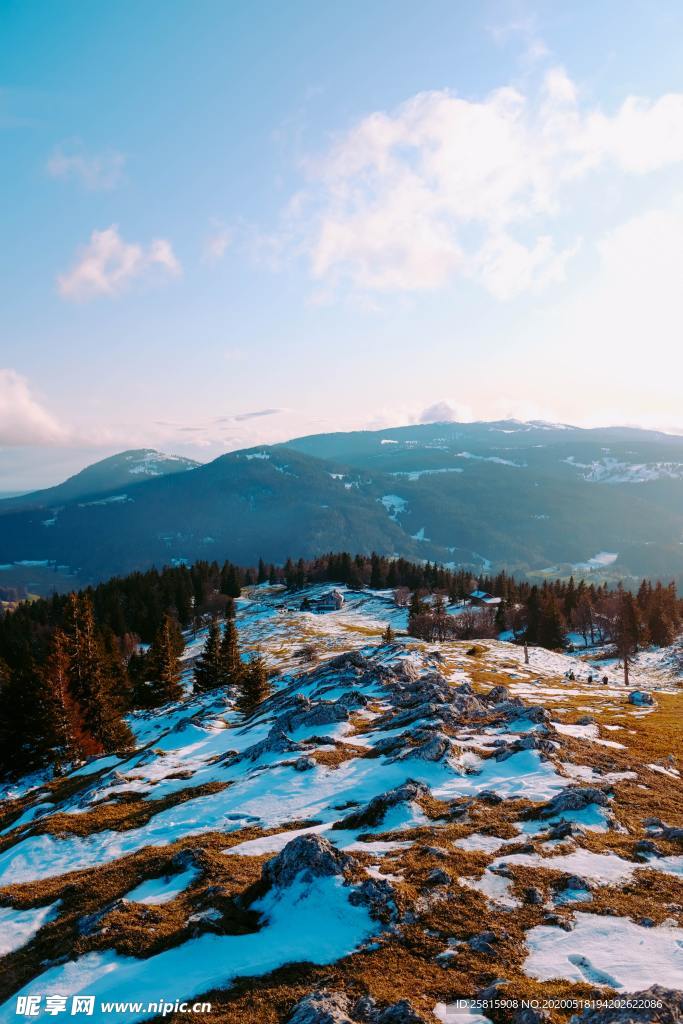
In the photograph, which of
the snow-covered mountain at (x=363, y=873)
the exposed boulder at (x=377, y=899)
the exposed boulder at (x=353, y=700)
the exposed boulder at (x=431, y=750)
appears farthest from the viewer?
the exposed boulder at (x=353, y=700)

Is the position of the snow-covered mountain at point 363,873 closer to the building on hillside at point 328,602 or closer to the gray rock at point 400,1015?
the gray rock at point 400,1015

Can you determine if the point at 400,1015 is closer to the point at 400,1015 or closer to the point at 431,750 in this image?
the point at 400,1015

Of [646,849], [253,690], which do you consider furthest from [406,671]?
[646,849]

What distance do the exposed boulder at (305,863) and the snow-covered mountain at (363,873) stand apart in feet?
0.19

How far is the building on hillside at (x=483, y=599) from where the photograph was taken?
446 feet

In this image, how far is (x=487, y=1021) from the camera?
9039mm

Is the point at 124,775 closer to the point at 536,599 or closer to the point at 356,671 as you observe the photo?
the point at 356,671

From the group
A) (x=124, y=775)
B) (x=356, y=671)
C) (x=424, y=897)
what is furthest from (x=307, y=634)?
(x=424, y=897)

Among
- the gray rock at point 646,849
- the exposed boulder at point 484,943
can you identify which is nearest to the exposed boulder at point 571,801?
the gray rock at point 646,849

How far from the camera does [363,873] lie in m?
13.6

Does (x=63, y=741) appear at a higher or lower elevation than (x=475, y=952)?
lower

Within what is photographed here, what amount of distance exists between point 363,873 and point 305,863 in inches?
61.7

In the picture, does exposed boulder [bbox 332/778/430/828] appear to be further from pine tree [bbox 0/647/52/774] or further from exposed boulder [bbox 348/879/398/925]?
pine tree [bbox 0/647/52/774]

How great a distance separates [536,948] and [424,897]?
2.69m
